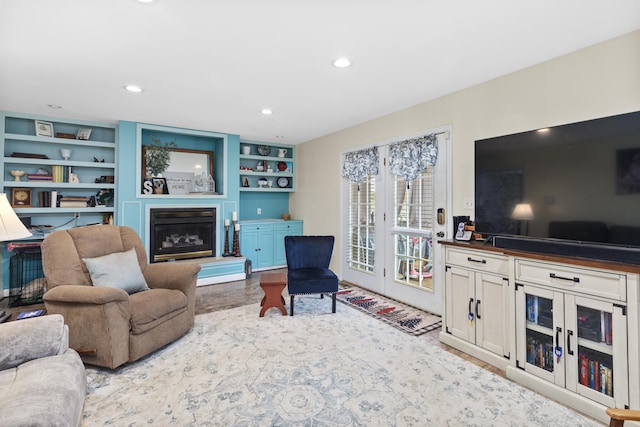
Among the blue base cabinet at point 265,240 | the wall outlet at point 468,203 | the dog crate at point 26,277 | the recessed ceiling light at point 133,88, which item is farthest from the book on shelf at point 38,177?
the wall outlet at point 468,203

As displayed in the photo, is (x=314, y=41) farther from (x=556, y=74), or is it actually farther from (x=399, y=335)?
(x=399, y=335)

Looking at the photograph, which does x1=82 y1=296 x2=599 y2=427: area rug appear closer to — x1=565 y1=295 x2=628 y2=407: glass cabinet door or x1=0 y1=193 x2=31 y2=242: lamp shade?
x1=565 y1=295 x2=628 y2=407: glass cabinet door

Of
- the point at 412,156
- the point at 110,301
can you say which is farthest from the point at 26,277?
the point at 412,156

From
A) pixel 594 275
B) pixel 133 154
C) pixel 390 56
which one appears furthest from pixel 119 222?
pixel 594 275

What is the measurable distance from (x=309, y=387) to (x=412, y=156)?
2.71m

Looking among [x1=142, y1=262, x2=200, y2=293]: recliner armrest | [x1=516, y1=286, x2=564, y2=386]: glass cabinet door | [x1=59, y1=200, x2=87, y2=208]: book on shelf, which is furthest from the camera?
[x1=59, y1=200, x2=87, y2=208]: book on shelf

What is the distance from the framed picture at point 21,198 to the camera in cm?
397

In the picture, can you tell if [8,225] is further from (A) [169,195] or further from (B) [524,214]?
(B) [524,214]

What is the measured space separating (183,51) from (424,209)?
9.50 ft

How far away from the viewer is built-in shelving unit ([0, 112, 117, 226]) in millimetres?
3990

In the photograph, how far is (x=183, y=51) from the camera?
2.33 metres

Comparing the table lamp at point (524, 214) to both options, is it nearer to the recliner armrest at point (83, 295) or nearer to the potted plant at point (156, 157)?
the recliner armrest at point (83, 295)

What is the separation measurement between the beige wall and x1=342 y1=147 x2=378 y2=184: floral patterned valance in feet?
0.48

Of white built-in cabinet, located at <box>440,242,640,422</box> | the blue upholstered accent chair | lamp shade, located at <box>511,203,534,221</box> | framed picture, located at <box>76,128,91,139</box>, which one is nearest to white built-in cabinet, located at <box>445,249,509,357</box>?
white built-in cabinet, located at <box>440,242,640,422</box>
